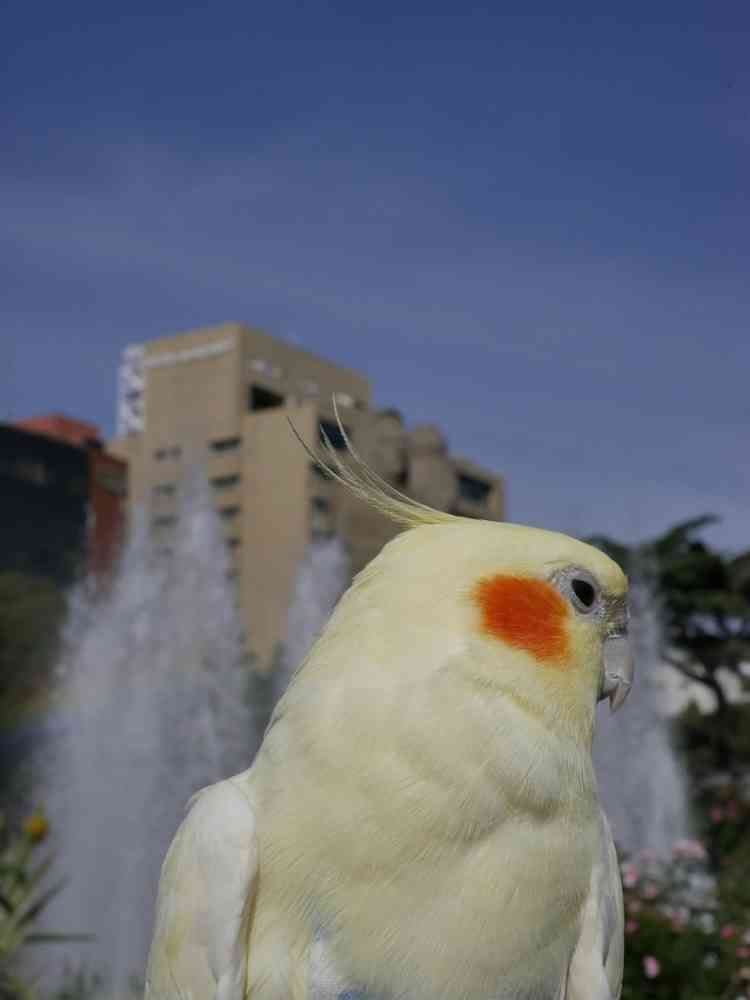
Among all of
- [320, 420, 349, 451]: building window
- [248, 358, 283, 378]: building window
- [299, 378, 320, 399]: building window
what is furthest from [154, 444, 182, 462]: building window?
[320, 420, 349, 451]: building window

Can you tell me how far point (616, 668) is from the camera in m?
2.32

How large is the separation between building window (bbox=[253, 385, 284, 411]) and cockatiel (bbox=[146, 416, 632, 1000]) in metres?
35.4

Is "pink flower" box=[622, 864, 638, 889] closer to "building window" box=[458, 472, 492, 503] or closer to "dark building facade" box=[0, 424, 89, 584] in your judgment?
"dark building facade" box=[0, 424, 89, 584]

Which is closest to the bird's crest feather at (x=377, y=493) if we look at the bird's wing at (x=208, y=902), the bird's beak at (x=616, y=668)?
the bird's beak at (x=616, y=668)

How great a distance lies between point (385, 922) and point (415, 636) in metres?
0.49

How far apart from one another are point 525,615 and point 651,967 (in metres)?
3.75

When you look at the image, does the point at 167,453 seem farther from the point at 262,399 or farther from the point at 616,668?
the point at 616,668

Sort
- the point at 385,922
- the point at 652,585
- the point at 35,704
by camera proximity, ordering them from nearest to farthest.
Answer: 1. the point at 385,922
2. the point at 35,704
3. the point at 652,585

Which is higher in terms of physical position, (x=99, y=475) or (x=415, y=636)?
(x=99, y=475)

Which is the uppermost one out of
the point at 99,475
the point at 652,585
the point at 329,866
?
the point at 99,475

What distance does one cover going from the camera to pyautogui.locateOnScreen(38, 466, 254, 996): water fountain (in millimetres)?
→ 10680

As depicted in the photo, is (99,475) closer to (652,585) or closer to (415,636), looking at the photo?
(652,585)

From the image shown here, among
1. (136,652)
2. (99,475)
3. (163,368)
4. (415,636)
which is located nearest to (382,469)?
(136,652)

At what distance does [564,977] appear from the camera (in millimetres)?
2127
